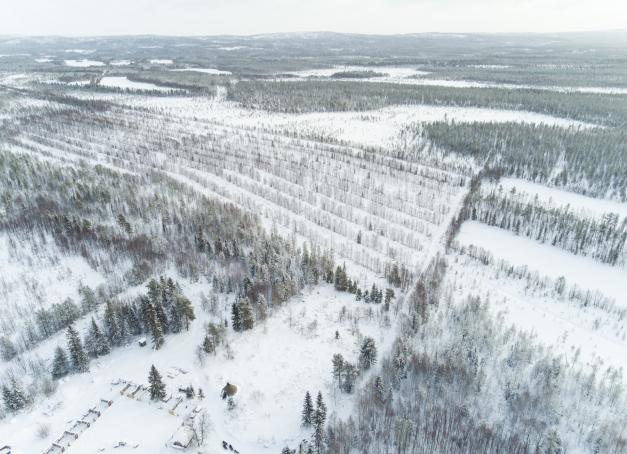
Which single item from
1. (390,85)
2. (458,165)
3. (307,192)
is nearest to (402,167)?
(458,165)

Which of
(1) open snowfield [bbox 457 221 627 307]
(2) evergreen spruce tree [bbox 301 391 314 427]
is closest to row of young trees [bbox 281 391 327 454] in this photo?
(2) evergreen spruce tree [bbox 301 391 314 427]

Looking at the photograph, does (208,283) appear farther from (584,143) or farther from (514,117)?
(514,117)

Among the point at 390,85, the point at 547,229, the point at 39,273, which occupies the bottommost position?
the point at 39,273

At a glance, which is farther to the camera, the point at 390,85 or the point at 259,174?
the point at 390,85

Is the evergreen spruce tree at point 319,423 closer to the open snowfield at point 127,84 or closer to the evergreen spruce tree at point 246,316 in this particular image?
the evergreen spruce tree at point 246,316

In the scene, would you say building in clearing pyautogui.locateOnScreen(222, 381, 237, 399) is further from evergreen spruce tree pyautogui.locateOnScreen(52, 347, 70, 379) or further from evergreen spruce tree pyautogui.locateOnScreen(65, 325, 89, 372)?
evergreen spruce tree pyautogui.locateOnScreen(52, 347, 70, 379)
